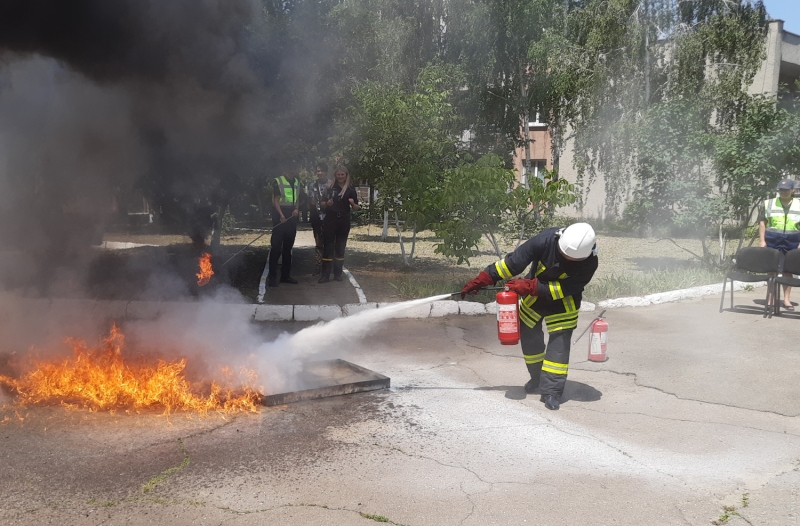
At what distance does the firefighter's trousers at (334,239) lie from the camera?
10383 mm

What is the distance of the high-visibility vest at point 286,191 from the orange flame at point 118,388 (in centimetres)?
473

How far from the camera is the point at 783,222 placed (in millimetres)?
9031

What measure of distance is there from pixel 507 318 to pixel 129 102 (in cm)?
423

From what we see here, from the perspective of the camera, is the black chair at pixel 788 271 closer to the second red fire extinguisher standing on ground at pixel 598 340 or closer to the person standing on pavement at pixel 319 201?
the second red fire extinguisher standing on ground at pixel 598 340

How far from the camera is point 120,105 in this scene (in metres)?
6.46

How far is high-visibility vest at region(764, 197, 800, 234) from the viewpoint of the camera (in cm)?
896

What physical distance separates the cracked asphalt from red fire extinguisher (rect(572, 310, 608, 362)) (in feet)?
0.70

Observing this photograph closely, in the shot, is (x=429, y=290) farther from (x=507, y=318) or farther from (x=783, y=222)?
(x=783, y=222)

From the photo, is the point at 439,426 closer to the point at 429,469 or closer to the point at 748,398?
the point at 429,469

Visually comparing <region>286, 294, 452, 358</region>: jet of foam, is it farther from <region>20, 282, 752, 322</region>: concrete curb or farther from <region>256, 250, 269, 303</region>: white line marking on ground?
<region>256, 250, 269, 303</region>: white line marking on ground

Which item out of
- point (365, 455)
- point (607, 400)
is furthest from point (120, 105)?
point (607, 400)

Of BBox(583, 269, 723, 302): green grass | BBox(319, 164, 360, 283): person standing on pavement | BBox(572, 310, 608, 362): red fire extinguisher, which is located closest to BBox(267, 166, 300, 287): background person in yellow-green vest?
BBox(319, 164, 360, 283): person standing on pavement

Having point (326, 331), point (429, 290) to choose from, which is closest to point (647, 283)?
point (429, 290)

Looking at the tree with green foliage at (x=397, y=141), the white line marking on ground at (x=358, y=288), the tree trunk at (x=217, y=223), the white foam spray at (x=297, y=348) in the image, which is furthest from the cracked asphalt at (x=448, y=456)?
the tree with green foliage at (x=397, y=141)
